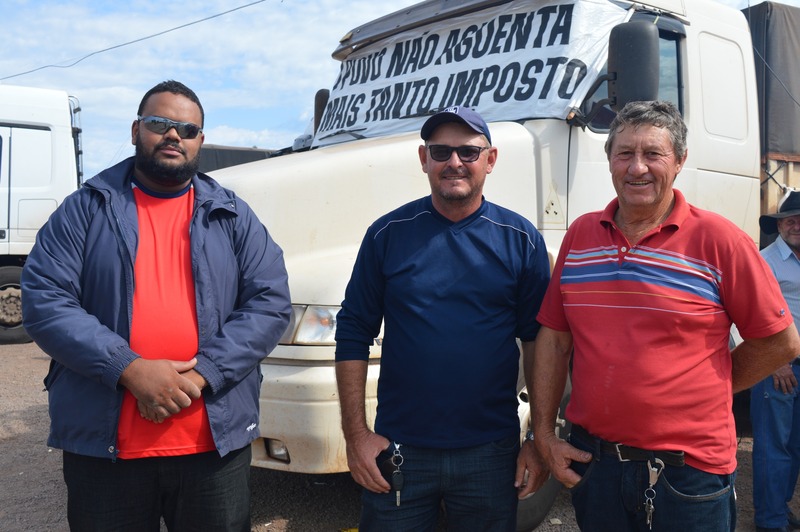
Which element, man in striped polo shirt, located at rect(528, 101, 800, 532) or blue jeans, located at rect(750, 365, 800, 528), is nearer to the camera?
man in striped polo shirt, located at rect(528, 101, 800, 532)

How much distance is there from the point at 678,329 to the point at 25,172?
30.5 ft

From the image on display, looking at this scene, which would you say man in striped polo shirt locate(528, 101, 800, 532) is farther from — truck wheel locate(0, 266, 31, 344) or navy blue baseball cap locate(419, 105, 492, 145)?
truck wheel locate(0, 266, 31, 344)

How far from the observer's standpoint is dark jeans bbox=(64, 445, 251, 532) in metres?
2.24

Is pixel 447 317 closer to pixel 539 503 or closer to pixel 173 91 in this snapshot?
pixel 173 91

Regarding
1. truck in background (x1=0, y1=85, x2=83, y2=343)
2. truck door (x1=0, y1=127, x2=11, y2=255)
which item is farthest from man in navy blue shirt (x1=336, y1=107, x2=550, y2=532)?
truck door (x1=0, y1=127, x2=11, y2=255)

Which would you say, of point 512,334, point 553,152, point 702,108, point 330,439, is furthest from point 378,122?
point 512,334

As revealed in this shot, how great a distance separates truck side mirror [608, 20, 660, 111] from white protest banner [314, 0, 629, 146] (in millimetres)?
405

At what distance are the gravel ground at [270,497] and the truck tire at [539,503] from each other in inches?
11.8

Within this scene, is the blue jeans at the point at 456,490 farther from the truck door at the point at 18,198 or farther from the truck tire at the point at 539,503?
the truck door at the point at 18,198

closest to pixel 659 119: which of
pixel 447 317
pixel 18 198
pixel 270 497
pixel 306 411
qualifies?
pixel 447 317

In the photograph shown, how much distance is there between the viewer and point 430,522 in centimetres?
228

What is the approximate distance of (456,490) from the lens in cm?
222

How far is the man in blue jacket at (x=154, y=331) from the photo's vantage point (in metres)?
2.17

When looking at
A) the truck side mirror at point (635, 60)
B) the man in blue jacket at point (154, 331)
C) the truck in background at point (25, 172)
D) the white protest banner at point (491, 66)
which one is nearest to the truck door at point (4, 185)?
the truck in background at point (25, 172)
